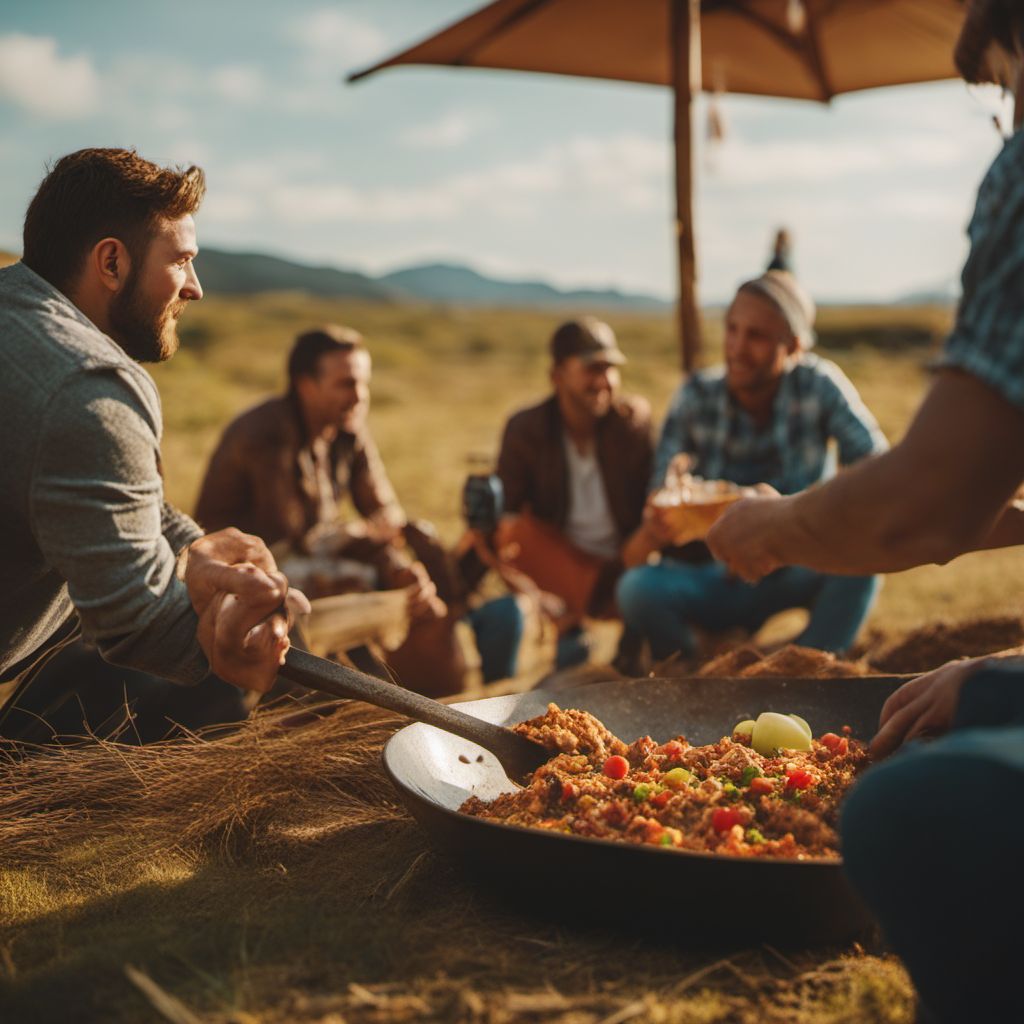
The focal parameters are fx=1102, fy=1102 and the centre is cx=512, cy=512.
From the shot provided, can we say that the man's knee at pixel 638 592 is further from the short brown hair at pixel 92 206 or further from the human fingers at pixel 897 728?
the short brown hair at pixel 92 206

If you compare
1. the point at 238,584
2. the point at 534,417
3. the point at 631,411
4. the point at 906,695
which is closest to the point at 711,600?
the point at 631,411

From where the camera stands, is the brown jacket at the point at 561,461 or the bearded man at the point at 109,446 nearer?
the bearded man at the point at 109,446

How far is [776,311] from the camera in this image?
480 centimetres

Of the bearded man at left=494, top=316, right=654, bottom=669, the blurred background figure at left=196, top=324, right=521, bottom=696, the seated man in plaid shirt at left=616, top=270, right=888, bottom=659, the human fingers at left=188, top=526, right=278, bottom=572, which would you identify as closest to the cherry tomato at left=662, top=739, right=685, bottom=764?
the human fingers at left=188, top=526, right=278, bottom=572

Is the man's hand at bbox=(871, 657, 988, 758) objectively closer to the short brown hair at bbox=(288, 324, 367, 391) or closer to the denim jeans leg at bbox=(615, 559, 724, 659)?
the denim jeans leg at bbox=(615, 559, 724, 659)

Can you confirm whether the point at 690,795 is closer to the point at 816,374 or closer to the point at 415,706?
the point at 415,706

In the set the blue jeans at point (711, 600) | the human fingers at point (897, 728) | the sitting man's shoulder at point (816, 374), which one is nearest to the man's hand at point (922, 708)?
the human fingers at point (897, 728)

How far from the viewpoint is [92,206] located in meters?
2.49

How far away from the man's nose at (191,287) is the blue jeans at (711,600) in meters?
2.77

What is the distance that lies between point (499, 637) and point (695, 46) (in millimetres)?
3277

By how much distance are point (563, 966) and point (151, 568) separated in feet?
3.89

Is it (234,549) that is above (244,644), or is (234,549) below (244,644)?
above

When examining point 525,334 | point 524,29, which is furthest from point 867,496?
point 525,334

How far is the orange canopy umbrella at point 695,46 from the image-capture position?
5957 millimetres
